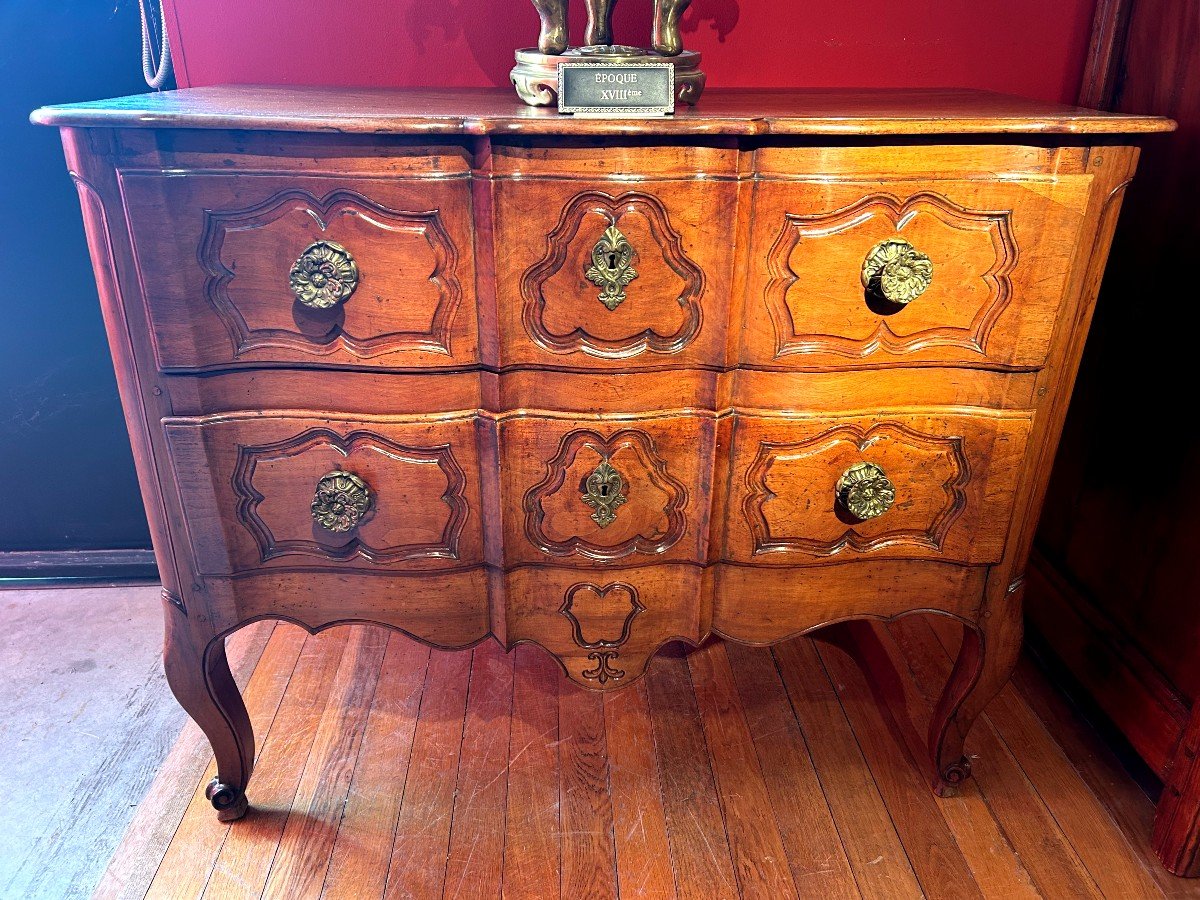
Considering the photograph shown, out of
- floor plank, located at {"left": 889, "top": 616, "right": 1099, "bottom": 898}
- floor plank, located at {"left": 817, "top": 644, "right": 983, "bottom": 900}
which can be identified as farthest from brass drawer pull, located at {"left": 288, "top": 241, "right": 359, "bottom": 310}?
floor plank, located at {"left": 889, "top": 616, "right": 1099, "bottom": 898}

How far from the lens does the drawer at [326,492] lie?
1.30 m

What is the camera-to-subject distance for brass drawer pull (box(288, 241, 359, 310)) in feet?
3.91

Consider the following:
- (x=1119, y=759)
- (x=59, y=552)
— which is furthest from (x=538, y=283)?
(x=59, y=552)

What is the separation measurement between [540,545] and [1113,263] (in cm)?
137

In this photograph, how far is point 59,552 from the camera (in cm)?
224

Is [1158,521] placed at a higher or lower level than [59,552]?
higher

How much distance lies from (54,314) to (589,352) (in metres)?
1.47

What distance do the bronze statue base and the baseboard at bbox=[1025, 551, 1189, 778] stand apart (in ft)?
4.52

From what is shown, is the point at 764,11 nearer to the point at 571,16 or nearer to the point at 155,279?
the point at 571,16

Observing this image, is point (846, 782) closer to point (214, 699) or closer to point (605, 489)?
point (605, 489)

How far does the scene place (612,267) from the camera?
121cm

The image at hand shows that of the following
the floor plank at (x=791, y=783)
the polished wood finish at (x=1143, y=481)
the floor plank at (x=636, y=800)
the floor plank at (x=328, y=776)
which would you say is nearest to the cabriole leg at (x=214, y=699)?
the floor plank at (x=328, y=776)

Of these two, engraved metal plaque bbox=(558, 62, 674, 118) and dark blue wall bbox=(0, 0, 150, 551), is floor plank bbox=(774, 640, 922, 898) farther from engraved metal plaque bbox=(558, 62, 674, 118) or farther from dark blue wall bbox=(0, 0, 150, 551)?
dark blue wall bbox=(0, 0, 150, 551)

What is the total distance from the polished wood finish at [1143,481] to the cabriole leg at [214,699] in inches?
65.2
